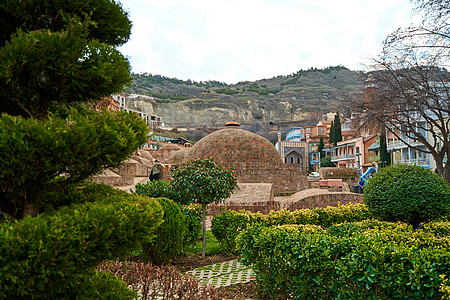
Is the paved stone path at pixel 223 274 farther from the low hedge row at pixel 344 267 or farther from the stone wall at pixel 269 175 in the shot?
the stone wall at pixel 269 175

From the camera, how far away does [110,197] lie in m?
3.52

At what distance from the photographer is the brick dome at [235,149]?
2288cm

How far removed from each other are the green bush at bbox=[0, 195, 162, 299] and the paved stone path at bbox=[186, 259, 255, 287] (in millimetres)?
3604

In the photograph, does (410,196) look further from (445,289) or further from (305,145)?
(305,145)

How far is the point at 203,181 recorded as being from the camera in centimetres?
831

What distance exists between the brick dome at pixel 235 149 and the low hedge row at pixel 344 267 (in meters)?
16.8

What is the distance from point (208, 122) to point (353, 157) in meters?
57.2

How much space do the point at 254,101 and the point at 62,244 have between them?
104552mm

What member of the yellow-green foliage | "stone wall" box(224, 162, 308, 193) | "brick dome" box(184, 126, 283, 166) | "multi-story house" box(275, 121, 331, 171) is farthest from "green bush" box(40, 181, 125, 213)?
"multi-story house" box(275, 121, 331, 171)

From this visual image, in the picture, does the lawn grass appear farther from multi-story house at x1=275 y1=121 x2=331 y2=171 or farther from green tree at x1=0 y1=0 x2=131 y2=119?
multi-story house at x1=275 y1=121 x2=331 y2=171

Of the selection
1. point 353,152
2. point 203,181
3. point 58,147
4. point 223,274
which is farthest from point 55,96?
point 353,152

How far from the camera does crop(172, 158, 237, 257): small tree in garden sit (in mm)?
8367

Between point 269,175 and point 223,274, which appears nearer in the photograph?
point 223,274

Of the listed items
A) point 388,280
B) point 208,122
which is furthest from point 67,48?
point 208,122
